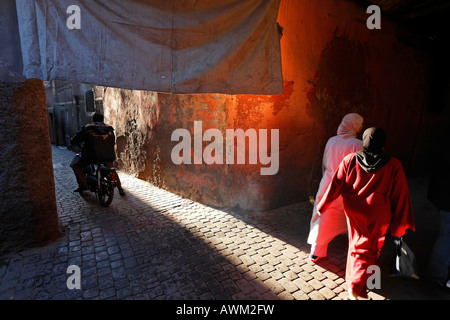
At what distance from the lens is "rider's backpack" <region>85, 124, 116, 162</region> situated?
16.0 feet

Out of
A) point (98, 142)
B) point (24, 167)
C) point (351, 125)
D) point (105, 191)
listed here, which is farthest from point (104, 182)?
point (351, 125)

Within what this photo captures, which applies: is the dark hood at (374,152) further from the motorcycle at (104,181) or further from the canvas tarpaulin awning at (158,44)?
the motorcycle at (104,181)

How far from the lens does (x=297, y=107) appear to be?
4.96 meters

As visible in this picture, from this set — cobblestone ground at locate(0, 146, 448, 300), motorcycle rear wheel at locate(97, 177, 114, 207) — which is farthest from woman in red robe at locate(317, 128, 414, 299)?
motorcycle rear wheel at locate(97, 177, 114, 207)

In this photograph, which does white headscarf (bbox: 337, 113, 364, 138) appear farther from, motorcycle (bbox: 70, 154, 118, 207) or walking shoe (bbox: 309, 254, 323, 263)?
motorcycle (bbox: 70, 154, 118, 207)

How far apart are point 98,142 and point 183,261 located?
314 cm

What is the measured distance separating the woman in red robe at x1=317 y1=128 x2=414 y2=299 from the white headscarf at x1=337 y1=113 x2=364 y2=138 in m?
0.64

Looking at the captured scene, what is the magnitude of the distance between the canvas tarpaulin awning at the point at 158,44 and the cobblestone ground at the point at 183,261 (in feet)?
7.34

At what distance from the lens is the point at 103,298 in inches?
100

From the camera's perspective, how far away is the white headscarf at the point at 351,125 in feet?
10.4

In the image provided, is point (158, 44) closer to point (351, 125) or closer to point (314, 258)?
point (351, 125)
